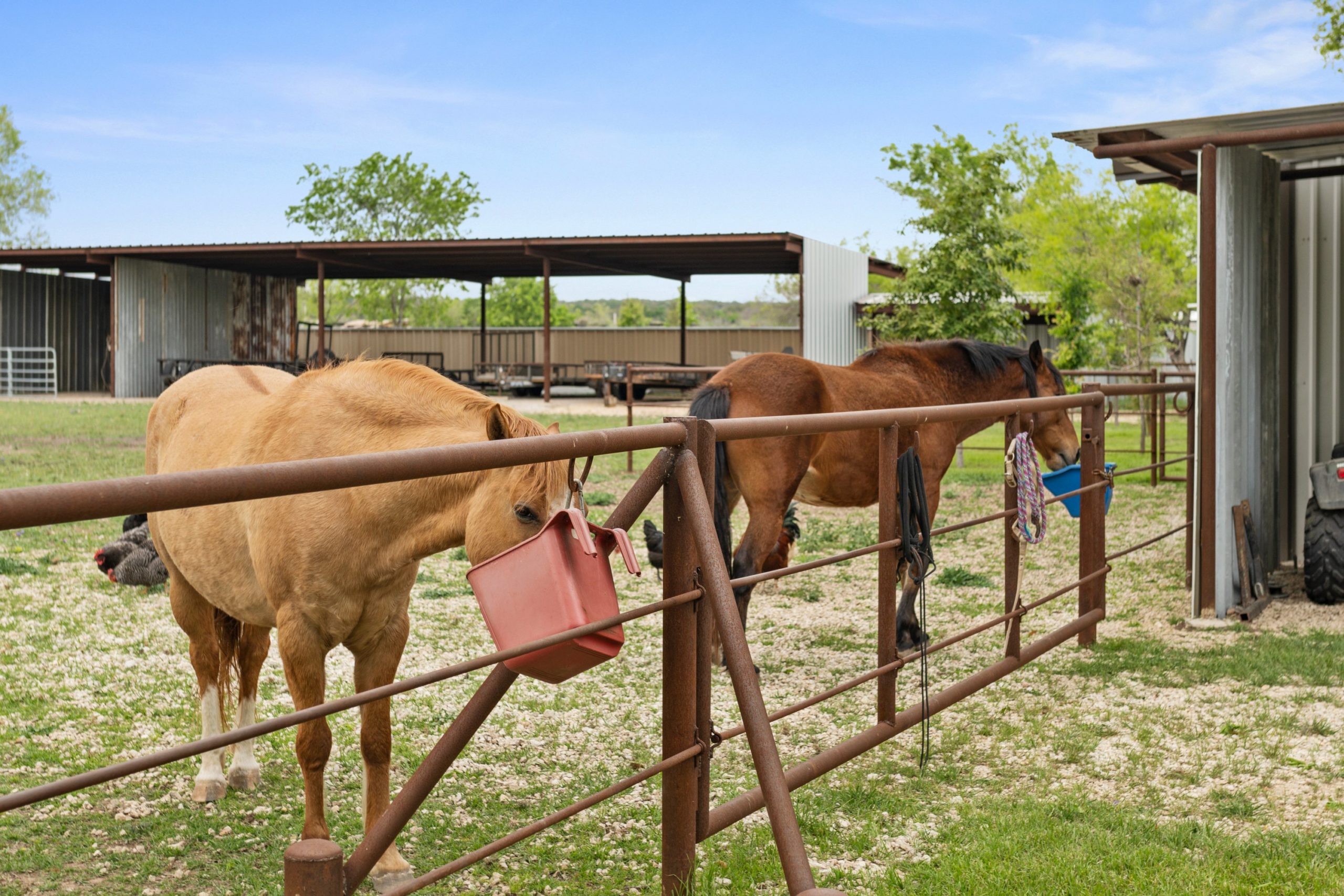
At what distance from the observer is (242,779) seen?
3611 millimetres

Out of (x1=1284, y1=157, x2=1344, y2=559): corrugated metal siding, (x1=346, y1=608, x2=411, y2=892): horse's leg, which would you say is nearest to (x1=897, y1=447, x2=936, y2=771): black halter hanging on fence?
(x1=346, y1=608, x2=411, y2=892): horse's leg

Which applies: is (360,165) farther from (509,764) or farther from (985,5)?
(985,5)

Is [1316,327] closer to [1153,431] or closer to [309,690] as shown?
[1153,431]

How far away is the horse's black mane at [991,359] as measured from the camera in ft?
21.2

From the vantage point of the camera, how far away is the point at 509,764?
3.85m

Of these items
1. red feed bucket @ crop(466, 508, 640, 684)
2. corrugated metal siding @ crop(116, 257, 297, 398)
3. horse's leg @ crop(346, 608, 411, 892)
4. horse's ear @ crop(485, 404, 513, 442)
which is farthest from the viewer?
corrugated metal siding @ crop(116, 257, 297, 398)

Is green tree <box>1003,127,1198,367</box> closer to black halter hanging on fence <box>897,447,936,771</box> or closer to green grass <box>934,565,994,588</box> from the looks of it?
green grass <box>934,565,994,588</box>

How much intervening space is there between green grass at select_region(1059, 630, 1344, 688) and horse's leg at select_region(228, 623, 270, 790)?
11.6ft

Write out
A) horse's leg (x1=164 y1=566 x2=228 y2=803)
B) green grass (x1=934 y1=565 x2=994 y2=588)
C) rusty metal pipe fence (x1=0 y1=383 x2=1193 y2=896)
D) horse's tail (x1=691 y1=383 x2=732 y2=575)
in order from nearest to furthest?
rusty metal pipe fence (x1=0 y1=383 x2=1193 y2=896) < horse's leg (x1=164 y1=566 x2=228 y2=803) < horse's tail (x1=691 y1=383 x2=732 y2=575) < green grass (x1=934 y1=565 x2=994 y2=588)

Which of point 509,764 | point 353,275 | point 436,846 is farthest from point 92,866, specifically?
point 353,275

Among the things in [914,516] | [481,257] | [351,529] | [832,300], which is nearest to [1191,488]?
[914,516]

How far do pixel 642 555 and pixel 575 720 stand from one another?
3931mm

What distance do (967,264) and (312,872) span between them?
1426 centimetres

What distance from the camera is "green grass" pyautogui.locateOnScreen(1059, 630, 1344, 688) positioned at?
4836 mm
